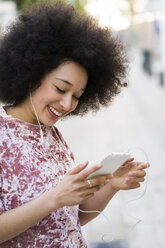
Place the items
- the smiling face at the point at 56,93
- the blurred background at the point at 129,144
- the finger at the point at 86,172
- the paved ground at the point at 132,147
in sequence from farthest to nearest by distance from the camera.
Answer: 1. the paved ground at the point at 132,147
2. the blurred background at the point at 129,144
3. the smiling face at the point at 56,93
4. the finger at the point at 86,172

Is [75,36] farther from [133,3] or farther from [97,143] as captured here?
[133,3]

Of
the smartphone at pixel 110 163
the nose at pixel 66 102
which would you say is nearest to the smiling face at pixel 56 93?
the nose at pixel 66 102

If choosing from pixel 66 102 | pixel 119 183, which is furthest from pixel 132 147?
pixel 66 102

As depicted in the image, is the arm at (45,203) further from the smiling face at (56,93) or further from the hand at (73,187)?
the smiling face at (56,93)

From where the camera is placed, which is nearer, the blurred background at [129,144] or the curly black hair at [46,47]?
the curly black hair at [46,47]

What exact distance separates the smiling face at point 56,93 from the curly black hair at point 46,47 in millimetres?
36

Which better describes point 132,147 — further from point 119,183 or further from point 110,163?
point 110,163

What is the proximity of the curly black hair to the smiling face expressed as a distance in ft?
0.12

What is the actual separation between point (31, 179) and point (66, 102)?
35cm

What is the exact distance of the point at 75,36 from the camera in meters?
1.75

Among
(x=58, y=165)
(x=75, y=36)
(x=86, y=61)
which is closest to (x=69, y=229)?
(x=58, y=165)

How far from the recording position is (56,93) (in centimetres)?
164

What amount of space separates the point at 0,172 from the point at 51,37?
23.7 inches

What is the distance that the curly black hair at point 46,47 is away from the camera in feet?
5.58
